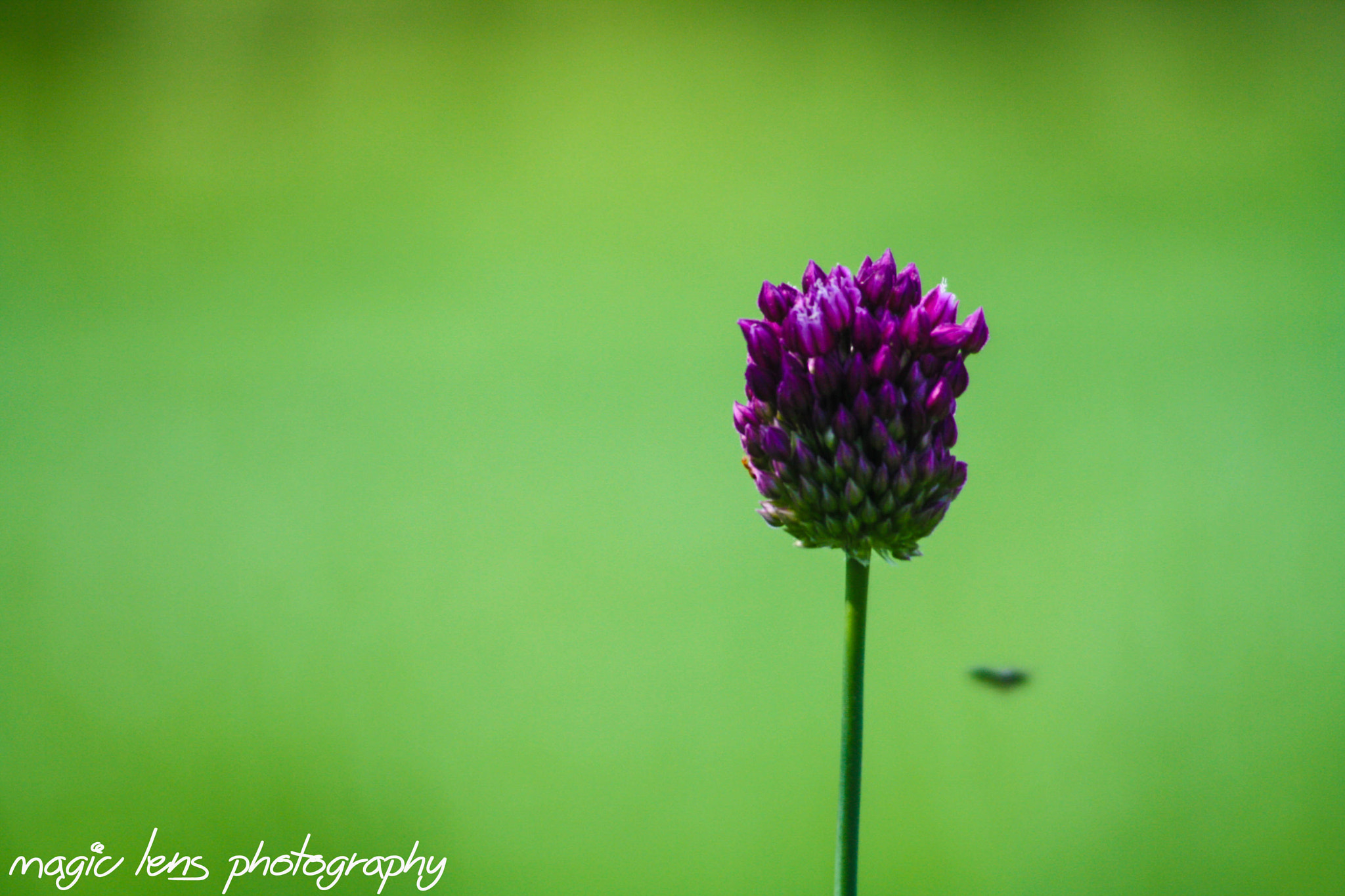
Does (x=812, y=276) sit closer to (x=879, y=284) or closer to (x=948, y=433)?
(x=879, y=284)

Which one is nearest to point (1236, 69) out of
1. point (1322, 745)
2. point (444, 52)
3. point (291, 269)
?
point (1322, 745)

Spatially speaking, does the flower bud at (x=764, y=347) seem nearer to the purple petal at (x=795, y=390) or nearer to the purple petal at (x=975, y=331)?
the purple petal at (x=795, y=390)

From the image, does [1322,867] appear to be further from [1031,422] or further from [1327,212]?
[1327,212]

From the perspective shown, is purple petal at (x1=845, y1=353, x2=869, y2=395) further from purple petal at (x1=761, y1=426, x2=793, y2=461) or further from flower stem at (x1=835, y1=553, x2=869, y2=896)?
flower stem at (x1=835, y1=553, x2=869, y2=896)

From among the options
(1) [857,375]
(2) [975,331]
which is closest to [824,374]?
(1) [857,375]

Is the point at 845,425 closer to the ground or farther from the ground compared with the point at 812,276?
closer to the ground

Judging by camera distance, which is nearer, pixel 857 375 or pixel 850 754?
pixel 850 754

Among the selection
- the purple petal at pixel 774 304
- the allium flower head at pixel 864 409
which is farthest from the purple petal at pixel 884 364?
the purple petal at pixel 774 304
